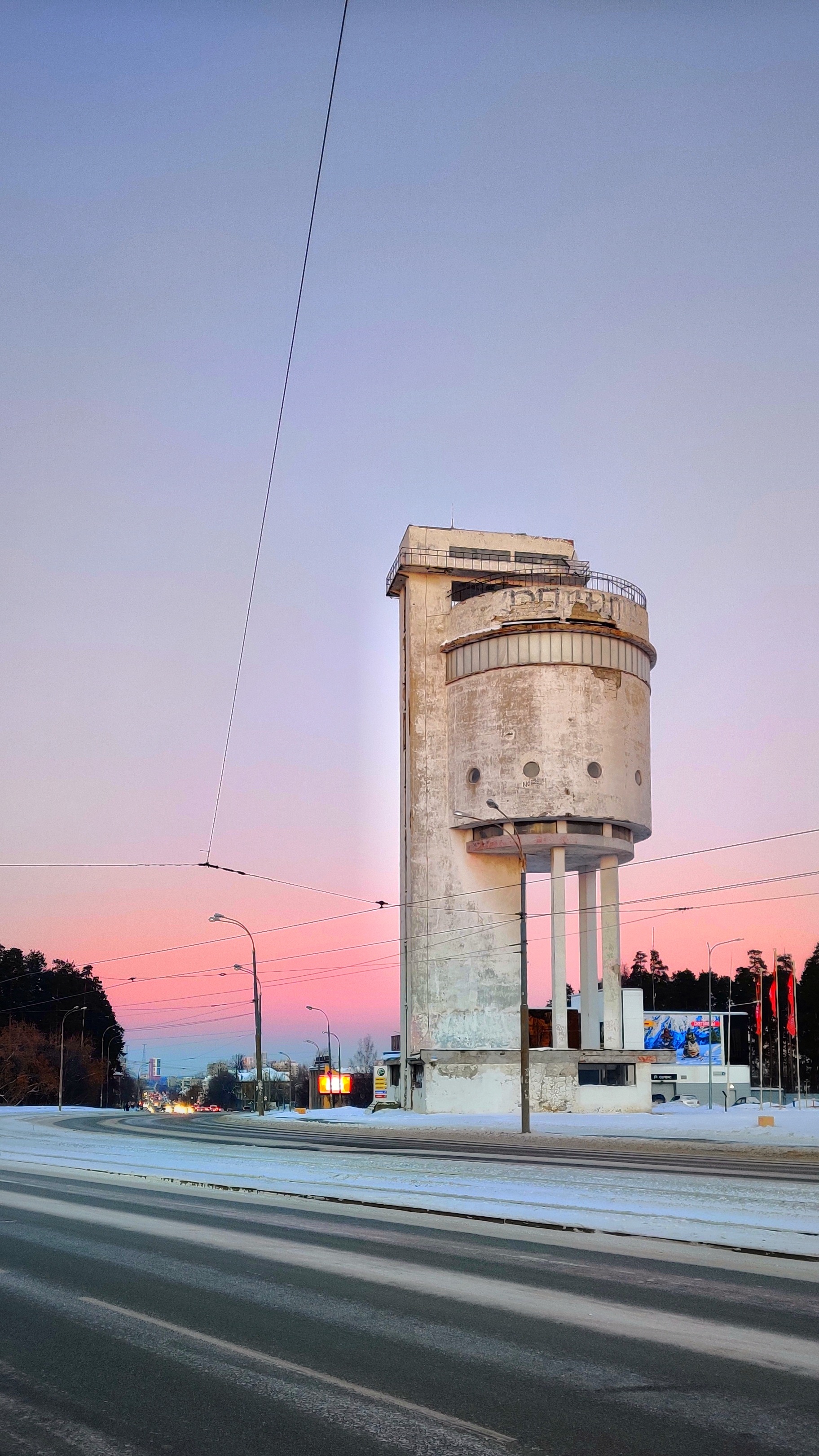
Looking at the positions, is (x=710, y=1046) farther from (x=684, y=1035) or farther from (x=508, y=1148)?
(x=508, y=1148)

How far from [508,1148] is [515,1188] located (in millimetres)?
14740

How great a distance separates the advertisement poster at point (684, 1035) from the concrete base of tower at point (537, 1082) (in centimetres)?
4509

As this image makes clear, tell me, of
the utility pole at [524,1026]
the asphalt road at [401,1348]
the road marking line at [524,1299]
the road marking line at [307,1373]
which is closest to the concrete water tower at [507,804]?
the utility pole at [524,1026]

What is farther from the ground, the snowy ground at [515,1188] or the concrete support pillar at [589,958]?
the concrete support pillar at [589,958]

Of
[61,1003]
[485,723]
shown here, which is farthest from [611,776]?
[61,1003]

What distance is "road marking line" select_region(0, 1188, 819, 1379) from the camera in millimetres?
7594

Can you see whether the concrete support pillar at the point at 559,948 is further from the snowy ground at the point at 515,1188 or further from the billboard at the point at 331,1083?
the billboard at the point at 331,1083

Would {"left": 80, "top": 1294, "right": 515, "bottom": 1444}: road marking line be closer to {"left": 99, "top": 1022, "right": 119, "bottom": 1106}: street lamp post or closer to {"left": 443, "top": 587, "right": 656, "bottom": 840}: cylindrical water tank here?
{"left": 443, "top": 587, "right": 656, "bottom": 840}: cylindrical water tank

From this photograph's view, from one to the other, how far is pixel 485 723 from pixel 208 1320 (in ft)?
186

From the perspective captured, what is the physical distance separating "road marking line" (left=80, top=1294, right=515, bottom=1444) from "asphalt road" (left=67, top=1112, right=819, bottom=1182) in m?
13.8

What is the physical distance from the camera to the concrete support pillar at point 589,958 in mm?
66750

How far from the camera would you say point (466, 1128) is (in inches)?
1746

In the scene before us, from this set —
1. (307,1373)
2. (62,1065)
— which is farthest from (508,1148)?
(62,1065)

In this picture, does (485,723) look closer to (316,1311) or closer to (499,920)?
(499,920)
